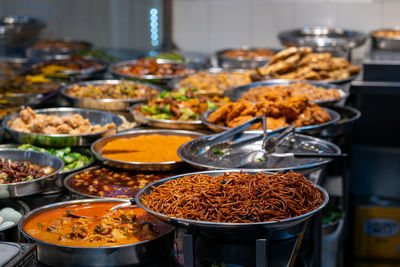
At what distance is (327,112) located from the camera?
309cm

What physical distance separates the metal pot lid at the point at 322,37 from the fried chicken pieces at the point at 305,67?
1.73ft

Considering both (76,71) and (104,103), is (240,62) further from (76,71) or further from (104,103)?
(104,103)

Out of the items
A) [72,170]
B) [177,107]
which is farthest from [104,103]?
[72,170]

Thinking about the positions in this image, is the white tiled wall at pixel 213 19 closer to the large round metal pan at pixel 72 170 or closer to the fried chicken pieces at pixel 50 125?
the fried chicken pieces at pixel 50 125

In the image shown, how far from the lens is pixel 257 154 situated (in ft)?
8.32

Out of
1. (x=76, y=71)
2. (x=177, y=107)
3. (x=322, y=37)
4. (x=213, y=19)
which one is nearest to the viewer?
(x=177, y=107)

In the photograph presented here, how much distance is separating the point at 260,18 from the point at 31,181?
13.8ft

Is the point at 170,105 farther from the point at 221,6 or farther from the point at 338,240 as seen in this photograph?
the point at 221,6

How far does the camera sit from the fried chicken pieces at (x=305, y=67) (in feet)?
13.2

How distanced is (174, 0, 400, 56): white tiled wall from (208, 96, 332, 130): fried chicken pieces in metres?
2.92

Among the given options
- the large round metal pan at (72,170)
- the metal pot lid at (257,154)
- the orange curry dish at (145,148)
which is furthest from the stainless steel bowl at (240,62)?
the large round metal pan at (72,170)

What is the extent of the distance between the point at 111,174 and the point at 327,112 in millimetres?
1308

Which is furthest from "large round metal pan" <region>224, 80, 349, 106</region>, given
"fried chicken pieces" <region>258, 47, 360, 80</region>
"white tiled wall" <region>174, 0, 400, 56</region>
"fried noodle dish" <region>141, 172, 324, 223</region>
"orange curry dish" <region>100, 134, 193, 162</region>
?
"white tiled wall" <region>174, 0, 400, 56</region>

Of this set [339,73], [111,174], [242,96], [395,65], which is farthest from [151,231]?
[395,65]
